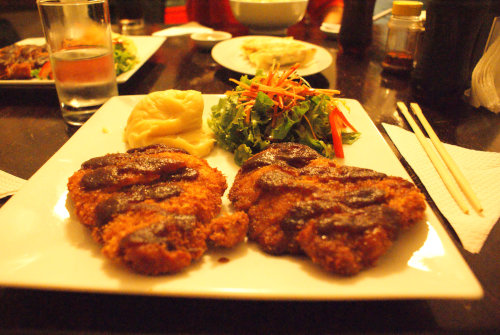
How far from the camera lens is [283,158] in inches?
76.6

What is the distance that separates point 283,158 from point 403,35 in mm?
2992

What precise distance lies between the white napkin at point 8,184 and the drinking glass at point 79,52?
→ 95cm

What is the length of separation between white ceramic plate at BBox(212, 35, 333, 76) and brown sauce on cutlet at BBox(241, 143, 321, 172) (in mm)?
1865

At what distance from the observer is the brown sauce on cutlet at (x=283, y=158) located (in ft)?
6.31

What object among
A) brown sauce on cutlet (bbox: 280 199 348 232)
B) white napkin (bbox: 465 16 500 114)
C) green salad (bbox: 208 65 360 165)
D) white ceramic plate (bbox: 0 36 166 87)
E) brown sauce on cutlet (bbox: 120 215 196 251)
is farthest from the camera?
white ceramic plate (bbox: 0 36 166 87)

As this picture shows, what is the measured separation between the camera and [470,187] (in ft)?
6.44

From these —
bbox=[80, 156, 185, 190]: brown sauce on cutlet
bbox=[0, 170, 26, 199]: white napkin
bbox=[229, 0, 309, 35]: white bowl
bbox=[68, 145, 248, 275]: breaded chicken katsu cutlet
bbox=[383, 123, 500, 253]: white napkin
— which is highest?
bbox=[229, 0, 309, 35]: white bowl

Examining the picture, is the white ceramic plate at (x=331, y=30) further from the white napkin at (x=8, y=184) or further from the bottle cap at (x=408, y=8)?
the white napkin at (x=8, y=184)

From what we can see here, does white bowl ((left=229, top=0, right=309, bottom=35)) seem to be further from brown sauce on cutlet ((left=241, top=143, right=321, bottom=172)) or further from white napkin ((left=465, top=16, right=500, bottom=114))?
brown sauce on cutlet ((left=241, top=143, right=321, bottom=172))

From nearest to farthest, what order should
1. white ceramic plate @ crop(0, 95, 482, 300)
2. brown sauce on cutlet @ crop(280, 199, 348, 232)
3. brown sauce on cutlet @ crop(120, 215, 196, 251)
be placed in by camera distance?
1. white ceramic plate @ crop(0, 95, 482, 300)
2. brown sauce on cutlet @ crop(120, 215, 196, 251)
3. brown sauce on cutlet @ crop(280, 199, 348, 232)

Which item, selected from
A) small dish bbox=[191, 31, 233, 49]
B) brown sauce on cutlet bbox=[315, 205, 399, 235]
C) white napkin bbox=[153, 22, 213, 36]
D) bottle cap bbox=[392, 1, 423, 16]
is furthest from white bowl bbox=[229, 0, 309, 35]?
brown sauce on cutlet bbox=[315, 205, 399, 235]

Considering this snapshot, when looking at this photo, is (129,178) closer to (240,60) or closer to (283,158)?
(283,158)

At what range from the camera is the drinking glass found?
2.65 m

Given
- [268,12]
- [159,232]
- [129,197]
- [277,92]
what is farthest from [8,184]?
[268,12]
